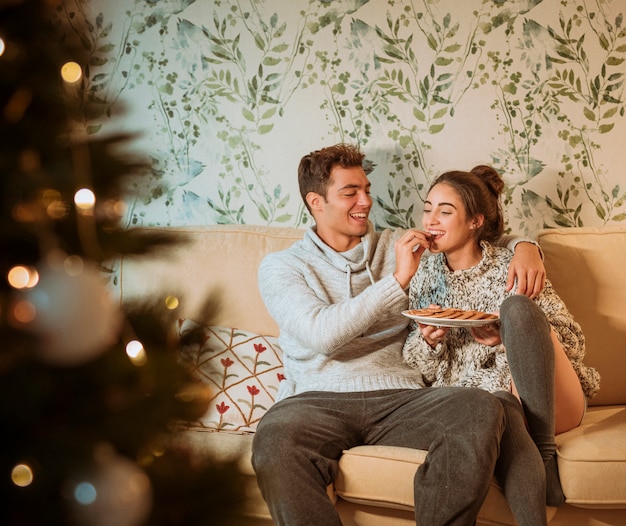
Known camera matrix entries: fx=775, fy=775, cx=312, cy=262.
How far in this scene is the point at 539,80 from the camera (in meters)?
2.93

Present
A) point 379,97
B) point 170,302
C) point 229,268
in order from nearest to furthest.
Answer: point 170,302
point 229,268
point 379,97

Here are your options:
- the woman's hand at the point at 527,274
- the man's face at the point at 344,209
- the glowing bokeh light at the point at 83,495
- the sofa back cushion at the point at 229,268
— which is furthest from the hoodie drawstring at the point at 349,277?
the glowing bokeh light at the point at 83,495

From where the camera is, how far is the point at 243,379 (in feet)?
8.49

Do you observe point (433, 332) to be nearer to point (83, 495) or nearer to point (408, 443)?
point (408, 443)

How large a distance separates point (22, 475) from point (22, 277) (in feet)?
0.52

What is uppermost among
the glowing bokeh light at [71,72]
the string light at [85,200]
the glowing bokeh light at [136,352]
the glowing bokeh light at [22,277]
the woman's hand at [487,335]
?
the glowing bokeh light at [71,72]

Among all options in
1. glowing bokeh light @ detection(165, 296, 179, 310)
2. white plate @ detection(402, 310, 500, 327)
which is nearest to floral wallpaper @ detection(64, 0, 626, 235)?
white plate @ detection(402, 310, 500, 327)

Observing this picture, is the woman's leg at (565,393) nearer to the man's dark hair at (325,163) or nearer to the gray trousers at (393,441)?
the gray trousers at (393,441)

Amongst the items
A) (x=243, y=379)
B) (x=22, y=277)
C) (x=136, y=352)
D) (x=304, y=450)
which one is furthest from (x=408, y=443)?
(x=22, y=277)

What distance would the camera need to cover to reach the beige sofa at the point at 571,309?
6.59 ft

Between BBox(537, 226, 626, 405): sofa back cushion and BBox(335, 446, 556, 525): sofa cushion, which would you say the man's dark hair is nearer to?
BBox(537, 226, 626, 405): sofa back cushion

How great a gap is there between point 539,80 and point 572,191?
0.44 m

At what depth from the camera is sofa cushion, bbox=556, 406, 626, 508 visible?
78.2 inches

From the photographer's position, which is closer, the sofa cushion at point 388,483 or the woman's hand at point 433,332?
the sofa cushion at point 388,483
